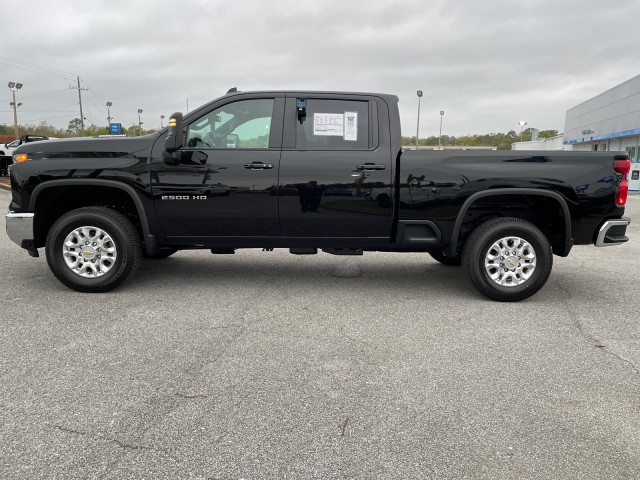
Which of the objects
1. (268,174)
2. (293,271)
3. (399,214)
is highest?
(268,174)

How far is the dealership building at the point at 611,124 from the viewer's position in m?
33.5

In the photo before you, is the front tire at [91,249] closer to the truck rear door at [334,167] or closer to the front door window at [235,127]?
the front door window at [235,127]

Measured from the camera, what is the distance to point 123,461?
2.38m

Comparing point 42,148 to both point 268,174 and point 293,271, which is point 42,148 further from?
point 293,271

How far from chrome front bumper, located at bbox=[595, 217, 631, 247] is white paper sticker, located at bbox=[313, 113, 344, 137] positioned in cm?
270

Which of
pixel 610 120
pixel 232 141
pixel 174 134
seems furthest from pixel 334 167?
pixel 610 120

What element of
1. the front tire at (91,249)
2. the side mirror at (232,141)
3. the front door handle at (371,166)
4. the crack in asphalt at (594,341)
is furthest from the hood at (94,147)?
the crack in asphalt at (594,341)

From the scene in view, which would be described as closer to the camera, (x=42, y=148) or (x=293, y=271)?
(x=42, y=148)

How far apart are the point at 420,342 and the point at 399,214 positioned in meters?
1.53

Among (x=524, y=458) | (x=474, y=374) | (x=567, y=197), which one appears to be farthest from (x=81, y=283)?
(x=567, y=197)

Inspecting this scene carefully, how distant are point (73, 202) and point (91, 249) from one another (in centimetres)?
64

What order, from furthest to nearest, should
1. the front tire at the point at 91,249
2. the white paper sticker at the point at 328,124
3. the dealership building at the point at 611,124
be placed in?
the dealership building at the point at 611,124 → the white paper sticker at the point at 328,124 → the front tire at the point at 91,249

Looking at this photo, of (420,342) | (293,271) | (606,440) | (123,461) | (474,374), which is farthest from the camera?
(293,271)

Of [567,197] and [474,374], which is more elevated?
[567,197]
